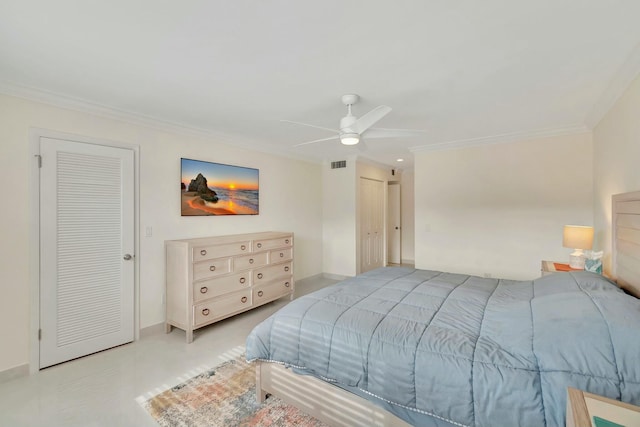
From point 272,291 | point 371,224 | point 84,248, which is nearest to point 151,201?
point 84,248

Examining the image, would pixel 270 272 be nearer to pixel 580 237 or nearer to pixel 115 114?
pixel 115 114

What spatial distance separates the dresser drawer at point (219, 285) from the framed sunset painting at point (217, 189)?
0.92 meters

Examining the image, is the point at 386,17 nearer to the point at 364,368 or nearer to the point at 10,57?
the point at 364,368

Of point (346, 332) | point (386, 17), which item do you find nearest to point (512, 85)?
point (386, 17)

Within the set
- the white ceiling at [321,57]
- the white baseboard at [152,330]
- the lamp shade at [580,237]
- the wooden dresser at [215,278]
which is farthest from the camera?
the white baseboard at [152,330]

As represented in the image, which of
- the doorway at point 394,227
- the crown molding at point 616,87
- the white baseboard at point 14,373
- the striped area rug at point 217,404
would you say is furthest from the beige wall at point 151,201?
the crown molding at point 616,87

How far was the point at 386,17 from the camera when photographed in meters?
1.54

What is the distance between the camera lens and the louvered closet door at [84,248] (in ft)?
8.29

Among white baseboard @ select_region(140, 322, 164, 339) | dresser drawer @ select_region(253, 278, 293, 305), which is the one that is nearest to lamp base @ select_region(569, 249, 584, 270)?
dresser drawer @ select_region(253, 278, 293, 305)

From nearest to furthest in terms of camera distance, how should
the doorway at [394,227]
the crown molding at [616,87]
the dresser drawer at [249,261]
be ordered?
the crown molding at [616,87]
the dresser drawer at [249,261]
the doorway at [394,227]

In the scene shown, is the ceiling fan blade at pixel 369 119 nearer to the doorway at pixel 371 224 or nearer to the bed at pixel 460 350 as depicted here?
the bed at pixel 460 350

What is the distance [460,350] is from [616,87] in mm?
2612

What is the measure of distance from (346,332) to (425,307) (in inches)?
25.6

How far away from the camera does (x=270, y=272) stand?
155 inches
